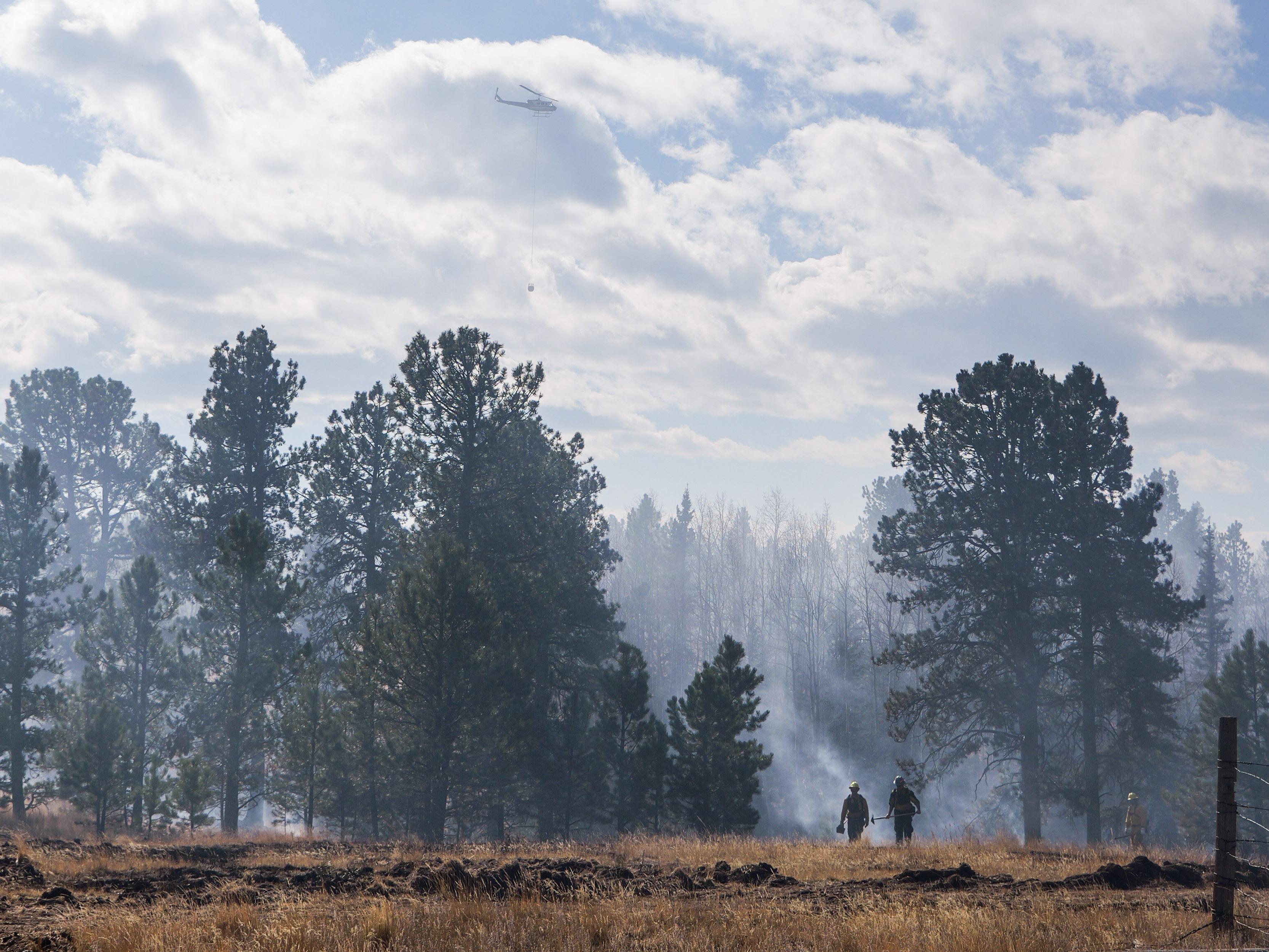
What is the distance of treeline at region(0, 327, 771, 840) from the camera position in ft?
78.1

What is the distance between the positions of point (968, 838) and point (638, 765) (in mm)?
9188

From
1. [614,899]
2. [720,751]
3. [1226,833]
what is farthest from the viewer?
[720,751]

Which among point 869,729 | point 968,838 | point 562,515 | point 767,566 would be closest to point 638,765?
point 562,515

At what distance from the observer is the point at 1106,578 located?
84.5ft

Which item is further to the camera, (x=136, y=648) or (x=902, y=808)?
(x=136, y=648)

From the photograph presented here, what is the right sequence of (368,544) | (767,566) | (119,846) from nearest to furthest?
(119,846) → (368,544) → (767,566)

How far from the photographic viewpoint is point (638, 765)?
26.1m

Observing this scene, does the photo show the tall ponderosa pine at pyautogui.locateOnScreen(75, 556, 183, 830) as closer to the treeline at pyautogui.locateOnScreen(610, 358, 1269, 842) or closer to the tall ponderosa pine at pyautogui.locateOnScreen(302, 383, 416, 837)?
the tall ponderosa pine at pyautogui.locateOnScreen(302, 383, 416, 837)

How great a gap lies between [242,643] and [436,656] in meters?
8.15

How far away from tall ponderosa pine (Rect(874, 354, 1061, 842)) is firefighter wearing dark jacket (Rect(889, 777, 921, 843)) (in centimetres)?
676

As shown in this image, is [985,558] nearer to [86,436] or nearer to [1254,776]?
[1254,776]

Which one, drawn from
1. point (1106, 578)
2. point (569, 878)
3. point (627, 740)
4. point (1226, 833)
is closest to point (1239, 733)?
point (1106, 578)

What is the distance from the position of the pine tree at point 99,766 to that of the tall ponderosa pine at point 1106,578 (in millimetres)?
26008

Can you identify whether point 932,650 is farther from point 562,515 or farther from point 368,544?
point 368,544
